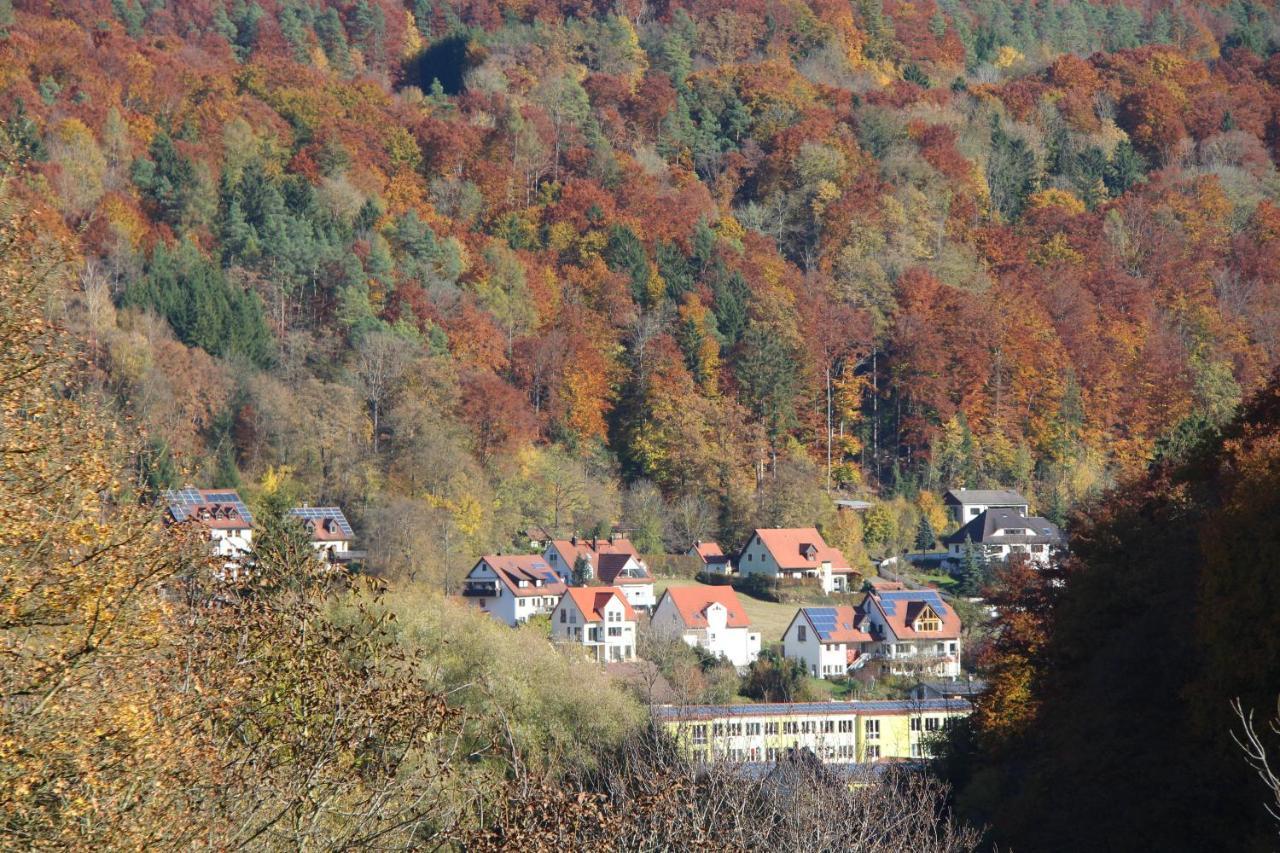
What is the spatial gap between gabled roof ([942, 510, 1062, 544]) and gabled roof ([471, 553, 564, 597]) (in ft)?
52.5

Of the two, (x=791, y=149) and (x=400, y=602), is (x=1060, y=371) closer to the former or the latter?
(x=791, y=149)

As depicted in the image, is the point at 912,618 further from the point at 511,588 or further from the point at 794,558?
the point at 511,588

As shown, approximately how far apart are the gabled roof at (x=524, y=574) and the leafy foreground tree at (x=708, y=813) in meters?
25.1

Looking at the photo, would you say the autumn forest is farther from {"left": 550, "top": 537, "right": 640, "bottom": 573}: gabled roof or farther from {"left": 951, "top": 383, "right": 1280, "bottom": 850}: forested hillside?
{"left": 550, "top": 537, "right": 640, "bottom": 573}: gabled roof

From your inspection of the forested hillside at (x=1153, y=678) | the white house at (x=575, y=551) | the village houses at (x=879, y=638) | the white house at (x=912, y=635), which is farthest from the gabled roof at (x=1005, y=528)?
the forested hillside at (x=1153, y=678)

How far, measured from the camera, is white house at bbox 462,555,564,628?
48094 mm

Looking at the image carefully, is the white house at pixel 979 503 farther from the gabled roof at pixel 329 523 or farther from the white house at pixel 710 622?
the gabled roof at pixel 329 523

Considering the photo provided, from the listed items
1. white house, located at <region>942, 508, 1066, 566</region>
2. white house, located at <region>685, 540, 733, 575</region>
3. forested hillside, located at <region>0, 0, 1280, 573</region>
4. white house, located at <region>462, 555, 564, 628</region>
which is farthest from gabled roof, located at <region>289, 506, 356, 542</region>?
white house, located at <region>942, 508, 1066, 566</region>

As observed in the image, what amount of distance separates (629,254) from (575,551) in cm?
2568

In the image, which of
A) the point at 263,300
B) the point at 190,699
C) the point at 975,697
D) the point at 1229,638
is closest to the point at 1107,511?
the point at 975,697

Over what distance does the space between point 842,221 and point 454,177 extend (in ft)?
61.6

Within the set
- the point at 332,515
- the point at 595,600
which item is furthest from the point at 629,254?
the point at 595,600

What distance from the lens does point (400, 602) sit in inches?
1043

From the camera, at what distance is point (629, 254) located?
75.6m
